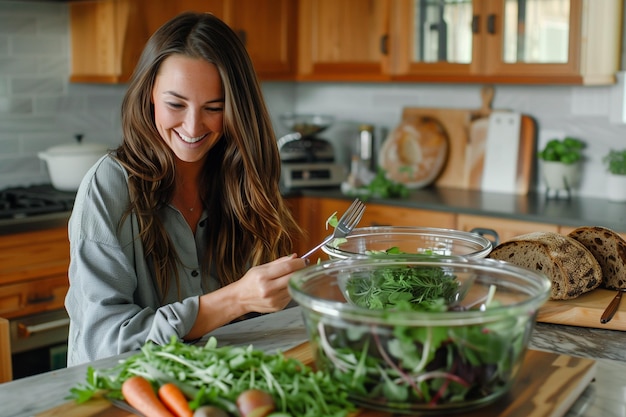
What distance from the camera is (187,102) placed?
6.29ft

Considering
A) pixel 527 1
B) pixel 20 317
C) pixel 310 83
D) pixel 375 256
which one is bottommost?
pixel 20 317

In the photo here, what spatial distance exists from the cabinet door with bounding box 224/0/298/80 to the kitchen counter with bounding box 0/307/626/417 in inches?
108

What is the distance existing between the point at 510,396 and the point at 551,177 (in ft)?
9.67

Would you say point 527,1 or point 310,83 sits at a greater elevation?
point 527,1

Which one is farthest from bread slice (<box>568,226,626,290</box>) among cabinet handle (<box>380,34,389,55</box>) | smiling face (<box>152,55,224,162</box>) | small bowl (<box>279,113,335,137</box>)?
small bowl (<box>279,113,335,137</box>)

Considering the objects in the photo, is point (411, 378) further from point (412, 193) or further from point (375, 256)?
point (412, 193)

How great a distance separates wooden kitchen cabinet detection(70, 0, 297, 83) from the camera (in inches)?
154

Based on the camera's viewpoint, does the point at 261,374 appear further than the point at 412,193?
No

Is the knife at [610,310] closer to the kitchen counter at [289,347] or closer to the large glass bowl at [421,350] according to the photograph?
the kitchen counter at [289,347]

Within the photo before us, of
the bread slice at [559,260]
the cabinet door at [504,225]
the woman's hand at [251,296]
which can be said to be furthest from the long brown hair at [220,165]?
the cabinet door at [504,225]

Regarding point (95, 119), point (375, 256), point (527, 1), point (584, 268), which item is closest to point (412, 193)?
point (527, 1)

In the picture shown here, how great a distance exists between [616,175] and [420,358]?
305cm

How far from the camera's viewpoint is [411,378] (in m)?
1.14

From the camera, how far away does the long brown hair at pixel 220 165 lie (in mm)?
1942
